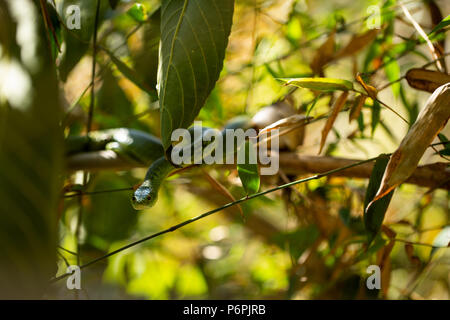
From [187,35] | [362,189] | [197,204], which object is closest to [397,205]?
Answer: [362,189]

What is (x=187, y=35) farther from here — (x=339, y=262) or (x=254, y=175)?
(x=339, y=262)

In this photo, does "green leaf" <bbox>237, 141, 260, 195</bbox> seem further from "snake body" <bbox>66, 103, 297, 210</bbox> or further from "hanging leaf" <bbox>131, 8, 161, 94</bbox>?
"hanging leaf" <bbox>131, 8, 161, 94</bbox>

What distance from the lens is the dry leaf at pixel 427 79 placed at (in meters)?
0.61

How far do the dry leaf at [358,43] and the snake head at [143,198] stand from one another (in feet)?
1.57

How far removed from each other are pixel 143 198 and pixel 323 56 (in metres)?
0.46

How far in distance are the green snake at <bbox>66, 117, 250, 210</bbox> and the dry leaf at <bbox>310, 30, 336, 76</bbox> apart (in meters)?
0.16

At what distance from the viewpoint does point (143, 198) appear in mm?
660

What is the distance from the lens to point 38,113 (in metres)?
0.47

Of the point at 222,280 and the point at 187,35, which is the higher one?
the point at 187,35

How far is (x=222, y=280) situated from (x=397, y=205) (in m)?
0.51
